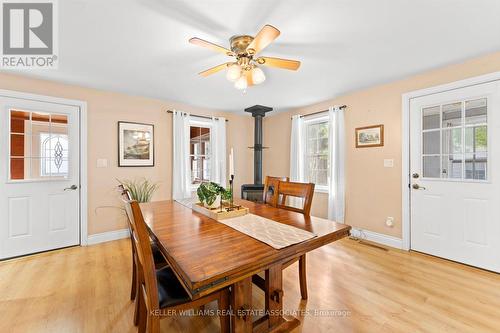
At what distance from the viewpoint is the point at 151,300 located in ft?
3.50

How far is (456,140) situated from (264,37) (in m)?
2.68

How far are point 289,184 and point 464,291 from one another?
1854 mm

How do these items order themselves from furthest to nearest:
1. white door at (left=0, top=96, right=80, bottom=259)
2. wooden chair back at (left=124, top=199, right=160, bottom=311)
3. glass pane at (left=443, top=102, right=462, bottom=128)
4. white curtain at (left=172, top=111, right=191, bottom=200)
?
white curtain at (left=172, top=111, right=191, bottom=200) < white door at (left=0, top=96, right=80, bottom=259) < glass pane at (left=443, top=102, right=462, bottom=128) < wooden chair back at (left=124, top=199, right=160, bottom=311)

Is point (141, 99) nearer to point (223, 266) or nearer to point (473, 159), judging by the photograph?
point (223, 266)

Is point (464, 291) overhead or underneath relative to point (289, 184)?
underneath

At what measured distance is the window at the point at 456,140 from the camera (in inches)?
93.0

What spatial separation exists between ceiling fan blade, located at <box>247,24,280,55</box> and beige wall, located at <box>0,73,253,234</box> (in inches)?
101

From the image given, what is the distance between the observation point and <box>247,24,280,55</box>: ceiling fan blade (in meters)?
1.35

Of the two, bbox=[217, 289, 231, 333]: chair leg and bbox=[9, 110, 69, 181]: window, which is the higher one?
bbox=[9, 110, 69, 181]: window

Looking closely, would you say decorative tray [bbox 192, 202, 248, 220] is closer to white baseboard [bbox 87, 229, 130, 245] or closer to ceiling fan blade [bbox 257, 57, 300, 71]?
ceiling fan blade [bbox 257, 57, 300, 71]

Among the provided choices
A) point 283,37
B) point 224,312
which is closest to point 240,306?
point 224,312

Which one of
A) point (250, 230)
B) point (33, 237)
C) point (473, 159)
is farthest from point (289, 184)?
point (33, 237)

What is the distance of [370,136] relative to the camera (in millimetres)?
3176

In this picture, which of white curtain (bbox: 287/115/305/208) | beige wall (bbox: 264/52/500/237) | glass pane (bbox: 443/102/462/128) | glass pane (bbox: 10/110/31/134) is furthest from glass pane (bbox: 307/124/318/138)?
glass pane (bbox: 10/110/31/134)
